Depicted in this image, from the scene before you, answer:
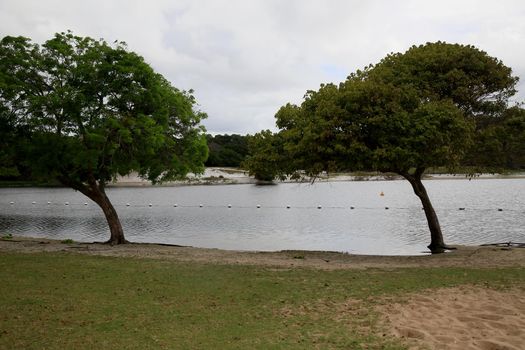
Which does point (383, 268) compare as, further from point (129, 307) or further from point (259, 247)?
point (259, 247)

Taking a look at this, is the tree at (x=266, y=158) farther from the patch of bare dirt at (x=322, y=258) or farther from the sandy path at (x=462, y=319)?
the sandy path at (x=462, y=319)

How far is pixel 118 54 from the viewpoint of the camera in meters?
20.7

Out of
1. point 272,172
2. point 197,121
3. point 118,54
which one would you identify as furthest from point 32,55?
point 272,172

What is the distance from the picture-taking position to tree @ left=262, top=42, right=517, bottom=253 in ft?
57.3

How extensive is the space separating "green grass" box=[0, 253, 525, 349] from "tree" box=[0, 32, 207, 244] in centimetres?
583

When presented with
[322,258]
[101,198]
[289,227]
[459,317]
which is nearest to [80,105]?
[101,198]

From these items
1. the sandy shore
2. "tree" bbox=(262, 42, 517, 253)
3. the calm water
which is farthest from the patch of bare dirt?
the calm water

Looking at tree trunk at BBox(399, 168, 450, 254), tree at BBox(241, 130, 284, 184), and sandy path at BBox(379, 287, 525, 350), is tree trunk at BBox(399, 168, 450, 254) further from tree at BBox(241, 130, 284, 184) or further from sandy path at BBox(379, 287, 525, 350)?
sandy path at BBox(379, 287, 525, 350)

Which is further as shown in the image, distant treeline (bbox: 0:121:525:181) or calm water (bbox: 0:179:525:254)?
calm water (bbox: 0:179:525:254)

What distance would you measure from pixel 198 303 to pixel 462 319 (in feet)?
18.5

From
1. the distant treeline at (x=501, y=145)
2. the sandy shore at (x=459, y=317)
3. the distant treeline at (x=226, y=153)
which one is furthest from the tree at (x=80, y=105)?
the distant treeline at (x=226, y=153)

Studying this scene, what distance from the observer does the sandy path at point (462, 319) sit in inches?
302

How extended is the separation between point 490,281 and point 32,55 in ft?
67.9

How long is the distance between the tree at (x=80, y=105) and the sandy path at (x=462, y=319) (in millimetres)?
13361
